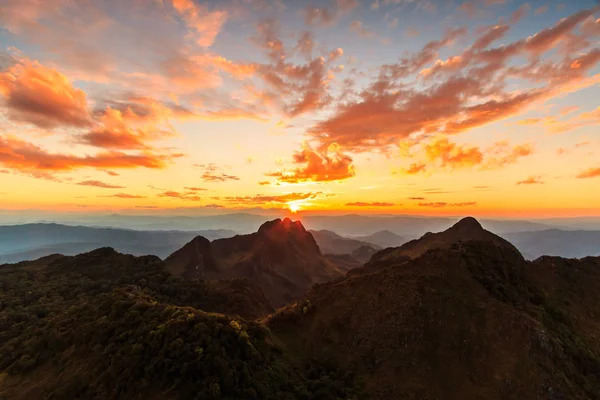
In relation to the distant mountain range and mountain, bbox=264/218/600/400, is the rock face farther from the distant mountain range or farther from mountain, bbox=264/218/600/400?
mountain, bbox=264/218/600/400

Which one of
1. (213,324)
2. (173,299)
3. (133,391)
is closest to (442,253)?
(213,324)

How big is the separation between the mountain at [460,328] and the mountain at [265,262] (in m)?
85.7

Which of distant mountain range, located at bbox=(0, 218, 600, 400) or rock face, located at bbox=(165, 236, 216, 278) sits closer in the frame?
distant mountain range, located at bbox=(0, 218, 600, 400)

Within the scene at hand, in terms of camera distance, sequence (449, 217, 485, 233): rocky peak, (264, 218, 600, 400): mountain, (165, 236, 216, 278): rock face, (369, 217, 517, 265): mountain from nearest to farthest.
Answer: (264, 218, 600, 400): mountain, (369, 217, 517, 265): mountain, (449, 217, 485, 233): rocky peak, (165, 236, 216, 278): rock face

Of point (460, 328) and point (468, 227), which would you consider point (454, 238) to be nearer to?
point (468, 227)

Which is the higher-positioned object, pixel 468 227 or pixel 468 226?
pixel 468 226

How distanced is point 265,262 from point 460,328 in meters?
126

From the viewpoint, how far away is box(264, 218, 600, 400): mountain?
33.9m

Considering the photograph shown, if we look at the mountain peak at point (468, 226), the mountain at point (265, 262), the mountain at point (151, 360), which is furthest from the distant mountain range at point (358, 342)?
the mountain at point (265, 262)

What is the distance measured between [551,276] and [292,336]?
52276 millimetres

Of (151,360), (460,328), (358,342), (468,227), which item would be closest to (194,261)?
(151,360)

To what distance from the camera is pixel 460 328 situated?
3866 centimetres

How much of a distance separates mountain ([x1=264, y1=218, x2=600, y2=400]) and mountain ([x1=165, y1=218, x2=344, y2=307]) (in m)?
85.7

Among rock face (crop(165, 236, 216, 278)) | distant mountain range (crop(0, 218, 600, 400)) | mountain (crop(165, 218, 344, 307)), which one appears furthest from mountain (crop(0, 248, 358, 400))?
mountain (crop(165, 218, 344, 307))
